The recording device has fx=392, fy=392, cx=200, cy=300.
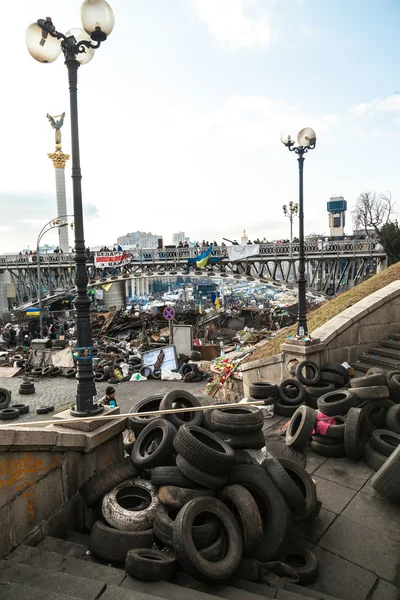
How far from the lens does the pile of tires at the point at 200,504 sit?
12.2ft

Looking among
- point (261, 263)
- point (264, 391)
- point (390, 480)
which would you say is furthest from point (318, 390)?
point (261, 263)

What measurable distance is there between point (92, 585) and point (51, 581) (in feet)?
1.20

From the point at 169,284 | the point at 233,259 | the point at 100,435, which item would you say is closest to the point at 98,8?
the point at 100,435

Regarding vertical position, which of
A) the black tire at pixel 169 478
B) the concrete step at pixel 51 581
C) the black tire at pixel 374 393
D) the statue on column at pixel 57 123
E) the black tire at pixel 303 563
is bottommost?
the black tire at pixel 303 563

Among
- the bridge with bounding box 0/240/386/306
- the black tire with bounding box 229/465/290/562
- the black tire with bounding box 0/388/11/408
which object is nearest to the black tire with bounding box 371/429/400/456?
the black tire with bounding box 229/465/290/562

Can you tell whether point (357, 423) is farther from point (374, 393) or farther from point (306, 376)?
point (306, 376)

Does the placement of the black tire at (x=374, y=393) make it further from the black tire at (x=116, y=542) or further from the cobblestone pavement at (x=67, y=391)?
the cobblestone pavement at (x=67, y=391)

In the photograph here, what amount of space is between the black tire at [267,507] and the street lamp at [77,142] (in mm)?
2164

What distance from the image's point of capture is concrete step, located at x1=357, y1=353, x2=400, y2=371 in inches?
364

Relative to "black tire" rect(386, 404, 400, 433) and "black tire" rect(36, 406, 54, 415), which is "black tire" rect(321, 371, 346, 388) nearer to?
"black tire" rect(386, 404, 400, 433)

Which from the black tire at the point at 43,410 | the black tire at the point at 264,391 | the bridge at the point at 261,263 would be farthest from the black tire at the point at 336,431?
the bridge at the point at 261,263

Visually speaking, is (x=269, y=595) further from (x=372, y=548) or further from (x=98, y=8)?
(x=98, y=8)

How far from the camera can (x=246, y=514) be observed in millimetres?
4066

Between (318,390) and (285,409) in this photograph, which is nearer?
(285,409)
